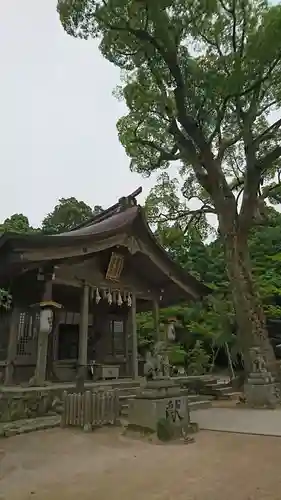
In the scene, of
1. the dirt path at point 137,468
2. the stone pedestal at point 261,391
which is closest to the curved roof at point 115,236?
the stone pedestal at point 261,391

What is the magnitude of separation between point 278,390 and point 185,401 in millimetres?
5854

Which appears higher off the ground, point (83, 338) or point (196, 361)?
point (83, 338)

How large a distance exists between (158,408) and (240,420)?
9.22 ft

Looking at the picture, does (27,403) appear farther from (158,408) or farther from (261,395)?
(261,395)

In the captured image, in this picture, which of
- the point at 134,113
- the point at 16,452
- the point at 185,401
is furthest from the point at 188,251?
the point at 16,452

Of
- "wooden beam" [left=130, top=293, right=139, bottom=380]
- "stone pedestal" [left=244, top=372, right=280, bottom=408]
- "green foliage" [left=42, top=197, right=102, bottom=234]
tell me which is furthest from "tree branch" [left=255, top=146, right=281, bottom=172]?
"green foliage" [left=42, top=197, right=102, bottom=234]

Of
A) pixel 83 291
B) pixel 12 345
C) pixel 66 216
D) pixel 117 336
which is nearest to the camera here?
pixel 12 345

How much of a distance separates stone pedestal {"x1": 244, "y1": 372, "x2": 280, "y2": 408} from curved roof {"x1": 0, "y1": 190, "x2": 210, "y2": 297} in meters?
4.16

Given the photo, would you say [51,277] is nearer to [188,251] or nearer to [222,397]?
[222,397]

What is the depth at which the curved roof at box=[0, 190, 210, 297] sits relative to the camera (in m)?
9.80

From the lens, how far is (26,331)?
12672 millimetres

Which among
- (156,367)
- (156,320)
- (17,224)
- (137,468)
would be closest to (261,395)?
(156,320)

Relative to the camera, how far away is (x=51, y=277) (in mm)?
10766

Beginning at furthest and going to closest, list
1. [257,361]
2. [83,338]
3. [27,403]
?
[257,361] → [83,338] → [27,403]
